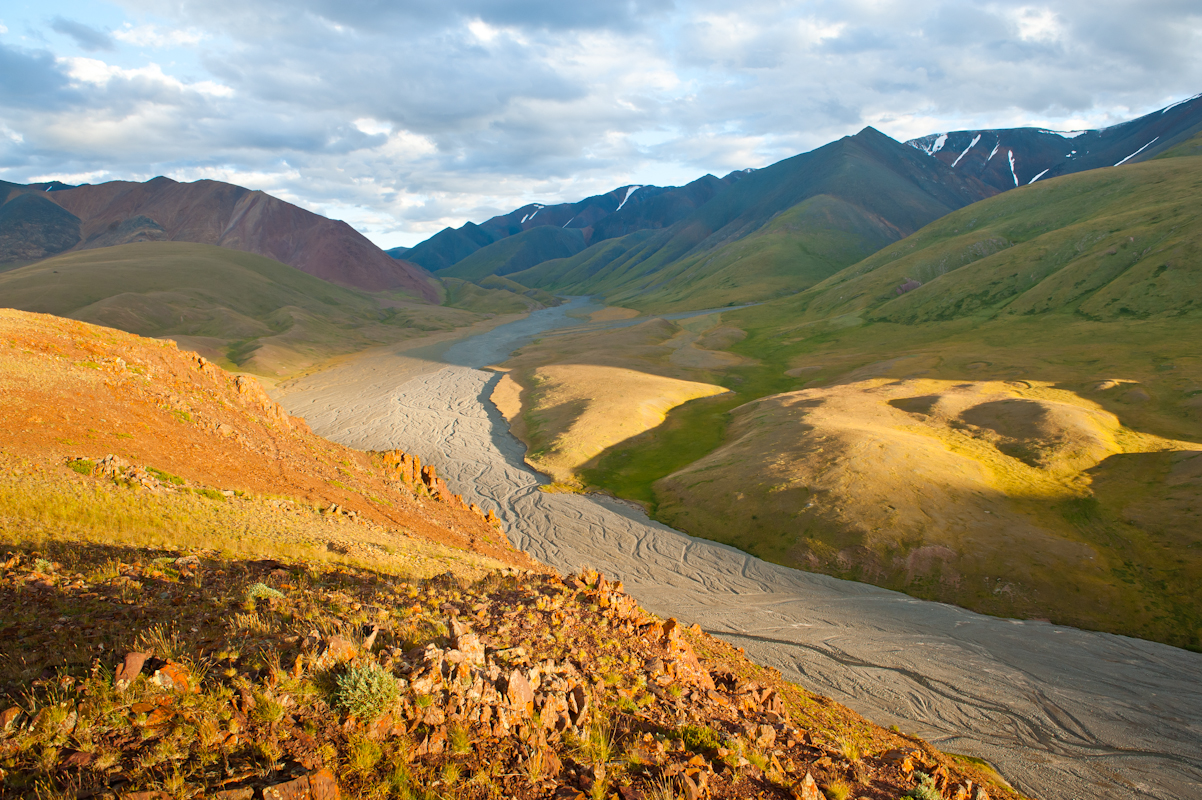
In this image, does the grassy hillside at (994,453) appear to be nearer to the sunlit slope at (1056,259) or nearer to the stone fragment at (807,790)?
the sunlit slope at (1056,259)

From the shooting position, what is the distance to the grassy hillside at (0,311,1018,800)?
7.93 meters

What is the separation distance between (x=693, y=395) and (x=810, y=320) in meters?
75.1

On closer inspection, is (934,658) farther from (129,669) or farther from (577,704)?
(129,669)

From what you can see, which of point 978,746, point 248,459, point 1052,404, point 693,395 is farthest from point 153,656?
point 693,395

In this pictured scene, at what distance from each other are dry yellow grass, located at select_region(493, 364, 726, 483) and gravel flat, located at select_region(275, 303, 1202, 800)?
8.53 meters

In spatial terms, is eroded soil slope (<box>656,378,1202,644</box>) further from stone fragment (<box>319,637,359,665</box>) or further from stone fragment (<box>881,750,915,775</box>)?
stone fragment (<box>319,637,359,665</box>)

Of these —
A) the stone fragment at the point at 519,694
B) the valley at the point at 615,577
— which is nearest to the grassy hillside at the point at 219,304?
the valley at the point at 615,577

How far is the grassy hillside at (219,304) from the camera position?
11550 centimetres

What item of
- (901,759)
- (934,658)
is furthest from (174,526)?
(934,658)

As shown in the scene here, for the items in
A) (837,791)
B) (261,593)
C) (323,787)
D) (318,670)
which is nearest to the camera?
(323,787)

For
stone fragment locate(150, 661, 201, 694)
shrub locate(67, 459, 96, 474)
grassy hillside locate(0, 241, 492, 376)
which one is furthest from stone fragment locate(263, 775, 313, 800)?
grassy hillside locate(0, 241, 492, 376)

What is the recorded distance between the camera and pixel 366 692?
8.98 meters

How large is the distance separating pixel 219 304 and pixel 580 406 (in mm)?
120366

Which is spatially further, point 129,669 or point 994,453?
point 994,453
